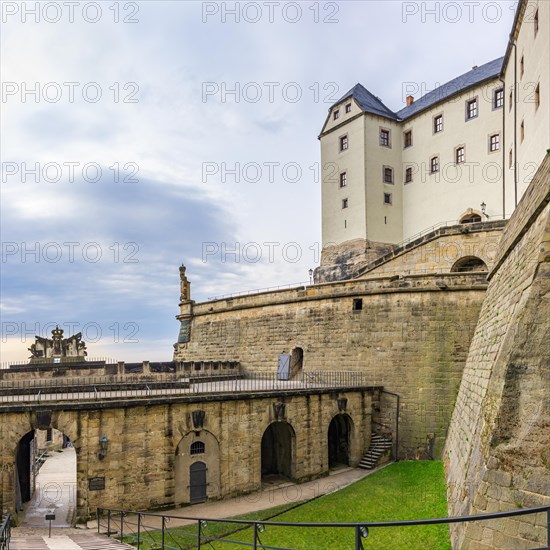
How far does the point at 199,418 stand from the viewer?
1642 cm

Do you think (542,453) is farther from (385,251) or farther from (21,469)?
(385,251)

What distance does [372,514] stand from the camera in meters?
14.4

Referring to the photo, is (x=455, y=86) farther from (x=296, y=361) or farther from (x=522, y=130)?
(x=296, y=361)

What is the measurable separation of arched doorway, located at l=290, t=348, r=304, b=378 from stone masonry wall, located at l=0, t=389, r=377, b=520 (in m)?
6.82

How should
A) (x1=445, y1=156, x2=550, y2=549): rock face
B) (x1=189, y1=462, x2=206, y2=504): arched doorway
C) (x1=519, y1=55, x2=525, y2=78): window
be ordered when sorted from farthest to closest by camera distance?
(x1=519, y1=55, x2=525, y2=78): window, (x1=189, y1=462, x2=206, y2=504): arched doorway, (x1=445, y1=156, x2=550, y2=549): rock face

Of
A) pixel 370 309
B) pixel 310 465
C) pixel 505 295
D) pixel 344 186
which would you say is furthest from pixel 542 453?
pixel 344 186

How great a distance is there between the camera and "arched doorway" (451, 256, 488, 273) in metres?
26.3

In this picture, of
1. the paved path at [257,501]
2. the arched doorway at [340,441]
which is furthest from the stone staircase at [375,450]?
the arched doorway at [340,441]

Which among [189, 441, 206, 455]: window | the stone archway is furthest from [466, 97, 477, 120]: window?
Result: [189, 441, 206, 455]: window

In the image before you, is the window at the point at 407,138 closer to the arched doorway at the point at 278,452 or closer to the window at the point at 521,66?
the window at the point at 521,66

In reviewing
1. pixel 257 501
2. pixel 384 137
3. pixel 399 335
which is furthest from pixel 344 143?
pixel 257 501

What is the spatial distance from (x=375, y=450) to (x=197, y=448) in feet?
28.6

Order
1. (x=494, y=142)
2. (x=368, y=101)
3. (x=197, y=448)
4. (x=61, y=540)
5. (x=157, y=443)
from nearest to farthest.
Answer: (x=61, y=540)
(x=157, y=443)
(x=197, y=448)
(x=494, y=142)
(x=368, y=101)

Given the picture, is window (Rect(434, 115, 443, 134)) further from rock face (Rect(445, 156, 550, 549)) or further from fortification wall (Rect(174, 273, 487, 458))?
rock face (Rect(445, 156, 550, 549))
